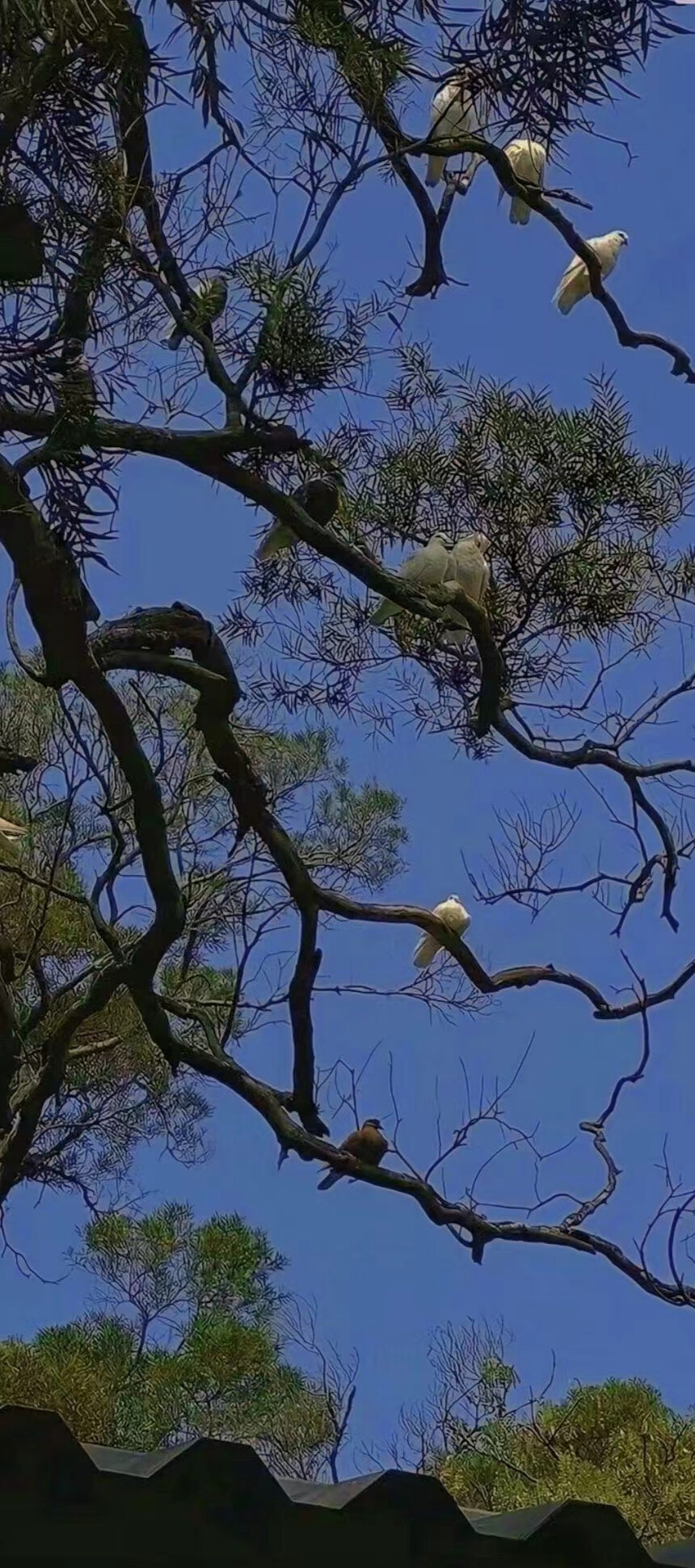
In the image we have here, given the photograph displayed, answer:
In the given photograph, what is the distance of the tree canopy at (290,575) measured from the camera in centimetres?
158

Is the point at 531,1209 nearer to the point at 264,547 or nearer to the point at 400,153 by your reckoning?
the point at 264,547

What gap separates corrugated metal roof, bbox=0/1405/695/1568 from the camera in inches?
36.3

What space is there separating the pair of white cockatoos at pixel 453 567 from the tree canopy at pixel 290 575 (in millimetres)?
55

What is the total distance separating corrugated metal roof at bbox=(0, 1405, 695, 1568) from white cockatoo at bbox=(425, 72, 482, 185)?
122 centimetres

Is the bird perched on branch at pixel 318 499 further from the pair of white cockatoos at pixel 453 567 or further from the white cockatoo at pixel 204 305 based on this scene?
the white cockatoo at pixel 204 305

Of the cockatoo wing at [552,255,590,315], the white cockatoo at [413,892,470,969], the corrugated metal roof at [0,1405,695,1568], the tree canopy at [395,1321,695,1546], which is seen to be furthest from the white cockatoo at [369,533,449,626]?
the tree canopy at [395,1321,695,1546]

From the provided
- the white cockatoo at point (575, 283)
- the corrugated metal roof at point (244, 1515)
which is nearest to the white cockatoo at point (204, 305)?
the white cockatoo at point (575, 283)

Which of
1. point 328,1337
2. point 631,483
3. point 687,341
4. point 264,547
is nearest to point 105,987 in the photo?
point 264,547

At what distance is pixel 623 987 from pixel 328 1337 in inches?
60.0

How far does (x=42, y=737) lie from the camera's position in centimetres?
355

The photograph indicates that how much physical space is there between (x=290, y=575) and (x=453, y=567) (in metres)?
0.38

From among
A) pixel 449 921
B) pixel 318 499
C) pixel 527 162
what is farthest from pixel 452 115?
pixel 449 921

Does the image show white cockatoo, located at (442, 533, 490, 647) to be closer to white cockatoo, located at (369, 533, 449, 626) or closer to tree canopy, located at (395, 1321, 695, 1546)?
white cockatoo, located at (369, 533, 449, 626)

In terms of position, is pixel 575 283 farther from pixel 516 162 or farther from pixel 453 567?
pixel 453 567
